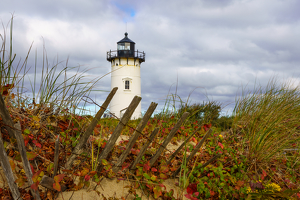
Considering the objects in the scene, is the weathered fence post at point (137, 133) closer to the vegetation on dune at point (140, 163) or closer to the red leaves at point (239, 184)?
the vegetation on dune at point (140, 163)

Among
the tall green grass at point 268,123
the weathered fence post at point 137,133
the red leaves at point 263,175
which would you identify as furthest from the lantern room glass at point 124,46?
the weathered fence post at point 137,133

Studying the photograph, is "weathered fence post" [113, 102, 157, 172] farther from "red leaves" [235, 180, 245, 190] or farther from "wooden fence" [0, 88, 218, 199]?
"red leaves" [235, 180, 245, 190]

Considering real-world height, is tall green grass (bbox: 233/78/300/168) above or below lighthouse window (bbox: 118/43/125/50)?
below

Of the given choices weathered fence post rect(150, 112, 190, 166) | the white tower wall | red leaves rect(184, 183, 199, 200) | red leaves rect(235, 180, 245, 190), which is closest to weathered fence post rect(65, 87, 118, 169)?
weathered fence post rect(150, 112, 190, 166)

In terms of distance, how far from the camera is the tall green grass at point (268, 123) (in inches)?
159

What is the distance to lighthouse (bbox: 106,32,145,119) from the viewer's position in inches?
889

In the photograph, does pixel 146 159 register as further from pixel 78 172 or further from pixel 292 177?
pixel 292 177

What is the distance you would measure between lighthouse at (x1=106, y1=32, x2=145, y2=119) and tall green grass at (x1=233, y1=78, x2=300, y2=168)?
1671 cm

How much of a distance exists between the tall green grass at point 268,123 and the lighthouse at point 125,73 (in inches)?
658

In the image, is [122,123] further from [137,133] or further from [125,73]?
[125,73]

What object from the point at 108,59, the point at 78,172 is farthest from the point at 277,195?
the point at 108,59

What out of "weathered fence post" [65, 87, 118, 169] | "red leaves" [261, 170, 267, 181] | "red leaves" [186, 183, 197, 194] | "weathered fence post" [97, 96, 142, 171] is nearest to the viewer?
"weathered fence post" [97, 96, 142, 171]

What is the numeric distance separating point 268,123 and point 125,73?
63.0ft

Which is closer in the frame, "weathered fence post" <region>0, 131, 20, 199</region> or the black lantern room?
"weathered fence post" <region>0, 131, 20, 199</region>
